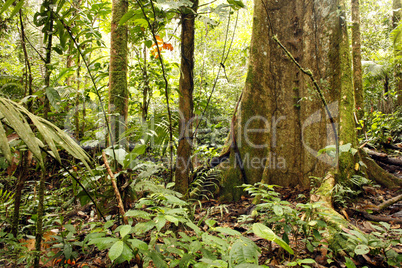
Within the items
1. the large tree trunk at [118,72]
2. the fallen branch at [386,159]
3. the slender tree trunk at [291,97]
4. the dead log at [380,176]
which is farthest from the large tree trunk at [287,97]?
the large tree trunk at [118,72]

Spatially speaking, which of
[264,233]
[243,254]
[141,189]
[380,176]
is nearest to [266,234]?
[264,233]

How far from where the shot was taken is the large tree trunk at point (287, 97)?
9.07ft

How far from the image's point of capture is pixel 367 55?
5902 mm

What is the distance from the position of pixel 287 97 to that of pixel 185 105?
1.86m

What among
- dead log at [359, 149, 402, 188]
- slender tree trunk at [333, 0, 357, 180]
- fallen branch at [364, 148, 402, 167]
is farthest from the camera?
fallen branch at [364, 148, 402, 167]

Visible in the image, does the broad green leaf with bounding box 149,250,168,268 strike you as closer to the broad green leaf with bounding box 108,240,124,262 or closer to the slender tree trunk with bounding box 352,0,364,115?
the broad green leaf with bounding box 108,240,124,262

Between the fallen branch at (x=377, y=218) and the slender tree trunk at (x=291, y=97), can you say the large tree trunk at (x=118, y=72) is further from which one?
the fallen branch at (x=377, y=218)

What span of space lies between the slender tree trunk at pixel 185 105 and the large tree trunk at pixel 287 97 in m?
1.24

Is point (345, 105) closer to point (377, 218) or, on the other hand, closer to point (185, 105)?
point (377, 218)

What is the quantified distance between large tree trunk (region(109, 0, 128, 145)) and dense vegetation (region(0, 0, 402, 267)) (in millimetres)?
48

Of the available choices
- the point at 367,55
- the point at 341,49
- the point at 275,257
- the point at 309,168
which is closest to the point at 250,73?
the point at 341,49

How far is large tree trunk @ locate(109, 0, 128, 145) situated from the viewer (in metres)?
2.49

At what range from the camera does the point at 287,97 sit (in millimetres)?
3150

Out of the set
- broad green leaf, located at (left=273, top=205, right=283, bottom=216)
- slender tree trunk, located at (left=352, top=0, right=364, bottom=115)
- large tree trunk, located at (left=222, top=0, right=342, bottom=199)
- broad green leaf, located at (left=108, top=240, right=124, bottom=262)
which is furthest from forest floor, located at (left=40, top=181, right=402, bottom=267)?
slender tree trunk, located at (left=352, top=0, right=364, bottom=115)
